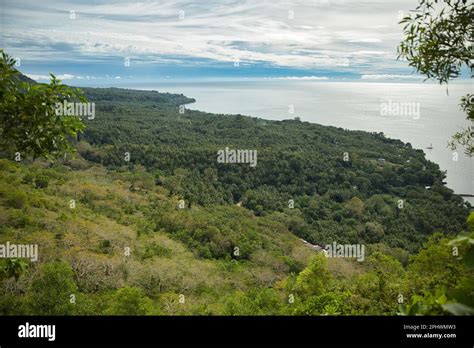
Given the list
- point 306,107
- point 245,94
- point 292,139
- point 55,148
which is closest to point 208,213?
point 245,94

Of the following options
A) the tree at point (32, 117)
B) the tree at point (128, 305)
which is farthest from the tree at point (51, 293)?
the tree at point (32, 117)

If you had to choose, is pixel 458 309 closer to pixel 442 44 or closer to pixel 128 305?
pixel 442 44

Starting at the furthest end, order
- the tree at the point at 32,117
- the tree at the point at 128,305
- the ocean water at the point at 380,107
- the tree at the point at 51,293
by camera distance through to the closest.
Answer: the tree at the point at 128,305 → the tree at the point at 51,293 → the ocean water at the point at 380,107 → the tree at the point at 32,117

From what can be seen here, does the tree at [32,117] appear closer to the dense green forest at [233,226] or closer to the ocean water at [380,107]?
the dense green forest at [233,226]

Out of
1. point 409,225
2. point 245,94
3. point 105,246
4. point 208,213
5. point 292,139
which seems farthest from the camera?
point 292,139

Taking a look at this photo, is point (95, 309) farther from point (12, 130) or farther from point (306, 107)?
point (306, 107)

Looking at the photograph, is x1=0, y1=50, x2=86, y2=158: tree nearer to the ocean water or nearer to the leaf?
the leaf

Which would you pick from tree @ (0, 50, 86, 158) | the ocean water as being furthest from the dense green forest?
the ocean water
